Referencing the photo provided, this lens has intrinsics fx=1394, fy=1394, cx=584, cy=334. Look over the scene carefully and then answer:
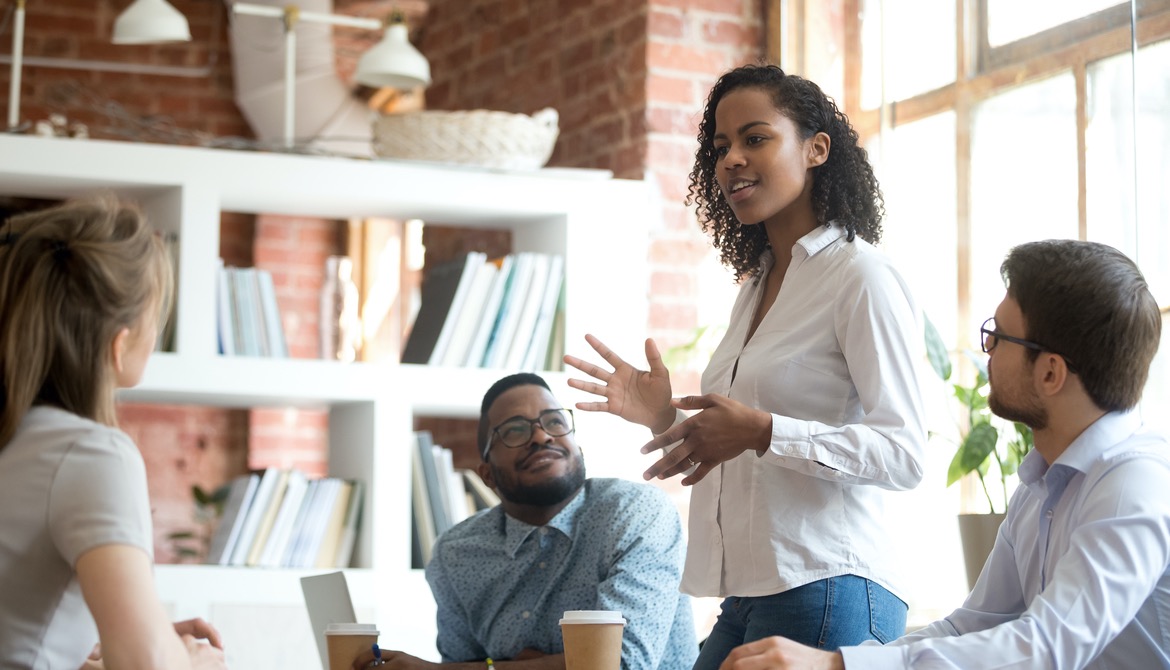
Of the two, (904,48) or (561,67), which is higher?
(561,67)

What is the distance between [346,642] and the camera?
1902mm

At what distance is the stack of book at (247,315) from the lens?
3361mm

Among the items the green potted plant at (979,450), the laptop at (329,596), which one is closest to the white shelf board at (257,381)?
the laptop at (329,596)

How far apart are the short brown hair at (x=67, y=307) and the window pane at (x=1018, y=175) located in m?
1.77

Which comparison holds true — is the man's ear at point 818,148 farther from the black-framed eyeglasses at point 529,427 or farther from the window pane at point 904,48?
the window pane at point 904,48

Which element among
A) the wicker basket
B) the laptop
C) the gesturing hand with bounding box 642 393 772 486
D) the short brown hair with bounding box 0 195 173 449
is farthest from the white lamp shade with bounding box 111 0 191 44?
the gesturing hand with bounding box 642 393 772 486

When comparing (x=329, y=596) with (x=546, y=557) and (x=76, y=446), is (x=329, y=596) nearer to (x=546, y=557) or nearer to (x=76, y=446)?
(x=546, y=557)

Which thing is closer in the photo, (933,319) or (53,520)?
(53,520)

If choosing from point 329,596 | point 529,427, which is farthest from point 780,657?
point 529,427

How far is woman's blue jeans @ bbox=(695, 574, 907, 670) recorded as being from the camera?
1.78m

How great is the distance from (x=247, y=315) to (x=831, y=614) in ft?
6.60

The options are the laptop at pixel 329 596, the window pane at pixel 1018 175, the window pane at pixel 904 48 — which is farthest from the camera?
the window pane at pixel 904 48

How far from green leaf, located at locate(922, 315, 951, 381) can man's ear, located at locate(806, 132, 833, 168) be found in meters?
0.92

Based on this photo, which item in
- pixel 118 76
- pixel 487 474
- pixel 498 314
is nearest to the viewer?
pixel 487 474
